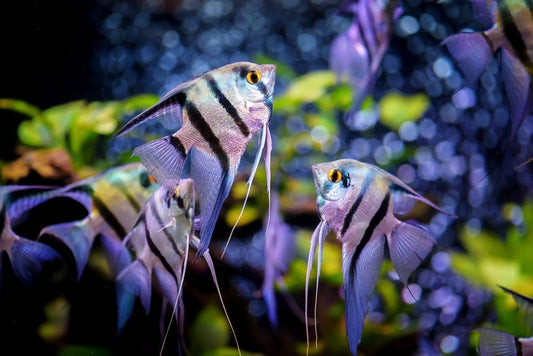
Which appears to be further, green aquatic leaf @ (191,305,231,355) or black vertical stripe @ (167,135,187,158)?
green aquatic leaf @ (191,305,231,355)

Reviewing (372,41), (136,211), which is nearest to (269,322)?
(136,211)

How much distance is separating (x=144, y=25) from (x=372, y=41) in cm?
102

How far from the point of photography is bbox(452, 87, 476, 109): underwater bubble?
2.07 meters

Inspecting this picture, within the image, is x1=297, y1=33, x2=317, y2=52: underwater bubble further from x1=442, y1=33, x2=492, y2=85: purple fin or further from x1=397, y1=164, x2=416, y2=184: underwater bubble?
x1=442, y1=33, x2=492, y2=85: purple fin

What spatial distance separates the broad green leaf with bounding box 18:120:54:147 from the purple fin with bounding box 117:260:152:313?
74cm

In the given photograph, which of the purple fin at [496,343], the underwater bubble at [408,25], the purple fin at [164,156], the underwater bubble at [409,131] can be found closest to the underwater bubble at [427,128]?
the underwater bubble at [409,131]

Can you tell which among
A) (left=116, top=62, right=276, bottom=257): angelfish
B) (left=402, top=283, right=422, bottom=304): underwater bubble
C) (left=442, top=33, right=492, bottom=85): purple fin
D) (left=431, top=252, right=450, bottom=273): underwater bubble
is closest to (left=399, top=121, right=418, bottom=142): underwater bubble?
(left=431, top=252, right=450, bottom=273): underwater bubble

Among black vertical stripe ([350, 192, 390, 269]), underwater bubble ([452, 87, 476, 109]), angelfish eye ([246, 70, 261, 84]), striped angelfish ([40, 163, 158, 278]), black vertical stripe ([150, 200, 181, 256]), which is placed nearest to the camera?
angelfish eye ([246, 70, 261, 84])

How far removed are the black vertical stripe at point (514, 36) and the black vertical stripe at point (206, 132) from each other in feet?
2.13

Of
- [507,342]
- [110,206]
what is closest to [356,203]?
[507,342]

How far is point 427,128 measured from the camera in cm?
211

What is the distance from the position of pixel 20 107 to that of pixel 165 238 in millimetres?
1021

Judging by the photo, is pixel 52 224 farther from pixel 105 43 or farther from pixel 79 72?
pixel 105 43

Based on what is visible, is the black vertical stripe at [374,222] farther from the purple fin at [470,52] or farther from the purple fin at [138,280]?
the purple fin at [138,280]
